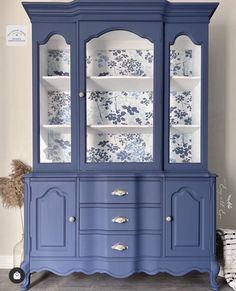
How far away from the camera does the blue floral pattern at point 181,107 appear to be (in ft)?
7.99

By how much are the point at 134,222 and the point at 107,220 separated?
0.18 metres

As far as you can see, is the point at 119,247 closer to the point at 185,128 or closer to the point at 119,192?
the point at 119,192

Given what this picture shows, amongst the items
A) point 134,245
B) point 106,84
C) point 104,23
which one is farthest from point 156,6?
point 134,245

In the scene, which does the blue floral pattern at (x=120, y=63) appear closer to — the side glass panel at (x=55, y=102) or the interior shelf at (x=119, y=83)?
the interior shelf at (x=119, y=83)

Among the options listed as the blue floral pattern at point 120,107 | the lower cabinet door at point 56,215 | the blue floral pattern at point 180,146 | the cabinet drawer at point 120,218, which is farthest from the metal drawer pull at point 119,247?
the blue floral pattern at point 120,107

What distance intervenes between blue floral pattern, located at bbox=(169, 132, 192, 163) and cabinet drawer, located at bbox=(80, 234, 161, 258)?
1.85 feet

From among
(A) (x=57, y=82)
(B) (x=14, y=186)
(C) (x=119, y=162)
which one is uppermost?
(A) (x=57, y=82)

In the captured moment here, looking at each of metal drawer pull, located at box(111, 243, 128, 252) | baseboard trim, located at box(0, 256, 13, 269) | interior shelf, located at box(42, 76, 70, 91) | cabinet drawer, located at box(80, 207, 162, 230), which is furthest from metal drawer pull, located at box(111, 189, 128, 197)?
baseboard trim, located at box(0, 256, 13, 269)

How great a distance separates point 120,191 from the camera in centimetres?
224

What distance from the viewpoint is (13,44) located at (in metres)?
2.78

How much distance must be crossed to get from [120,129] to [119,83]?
0.33 meters

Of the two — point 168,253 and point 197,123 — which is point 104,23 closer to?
point 197,123

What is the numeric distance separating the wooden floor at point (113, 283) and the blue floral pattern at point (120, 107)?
1.14m

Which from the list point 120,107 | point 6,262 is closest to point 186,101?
point 120,107
